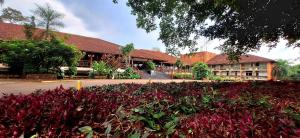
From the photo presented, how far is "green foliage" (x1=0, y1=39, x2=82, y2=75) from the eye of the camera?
24.5 metres

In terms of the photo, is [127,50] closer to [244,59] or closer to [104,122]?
[244,59]

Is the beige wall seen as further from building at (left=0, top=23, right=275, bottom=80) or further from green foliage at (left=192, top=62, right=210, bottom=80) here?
green foliage at (left=192, top=62, right=210, bottom=80)

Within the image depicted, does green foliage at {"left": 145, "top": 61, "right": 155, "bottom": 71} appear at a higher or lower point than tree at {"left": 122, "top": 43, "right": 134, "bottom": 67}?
lower

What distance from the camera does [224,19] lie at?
10.5m

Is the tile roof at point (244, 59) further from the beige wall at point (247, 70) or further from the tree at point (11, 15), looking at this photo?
the tree at point (11, 15)

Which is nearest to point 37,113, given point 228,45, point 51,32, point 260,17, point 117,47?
point 260,17

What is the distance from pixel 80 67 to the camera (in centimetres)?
3394

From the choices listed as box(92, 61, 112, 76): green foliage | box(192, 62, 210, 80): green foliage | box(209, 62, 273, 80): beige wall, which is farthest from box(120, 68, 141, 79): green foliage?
box(209, 62, 273, 80): beige wall

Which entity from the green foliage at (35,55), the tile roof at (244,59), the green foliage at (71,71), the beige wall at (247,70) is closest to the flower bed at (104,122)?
the green foliage at (35,55)

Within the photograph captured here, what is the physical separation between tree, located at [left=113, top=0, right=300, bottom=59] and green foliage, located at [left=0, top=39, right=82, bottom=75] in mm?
16527

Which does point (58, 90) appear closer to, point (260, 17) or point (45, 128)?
point (45, 128)

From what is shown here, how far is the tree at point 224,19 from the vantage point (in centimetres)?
932

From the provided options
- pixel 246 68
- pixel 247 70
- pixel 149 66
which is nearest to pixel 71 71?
pixel 149 66

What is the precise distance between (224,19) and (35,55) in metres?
19.4
